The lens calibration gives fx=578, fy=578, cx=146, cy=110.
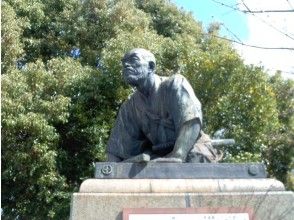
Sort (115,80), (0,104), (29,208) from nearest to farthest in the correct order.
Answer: (0,104)
(29,208)
(115,80)

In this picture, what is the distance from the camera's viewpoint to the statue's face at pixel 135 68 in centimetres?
453

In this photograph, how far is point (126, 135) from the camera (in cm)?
474

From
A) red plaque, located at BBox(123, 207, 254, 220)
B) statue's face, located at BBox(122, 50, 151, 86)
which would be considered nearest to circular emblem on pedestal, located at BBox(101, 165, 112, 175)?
red plaque, located at BBox(123, 207, 254, 220)

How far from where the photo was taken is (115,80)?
1164cm

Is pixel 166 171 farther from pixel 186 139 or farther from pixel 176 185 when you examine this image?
pixel 186 139

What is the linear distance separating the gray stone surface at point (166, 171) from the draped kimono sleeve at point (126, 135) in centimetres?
52

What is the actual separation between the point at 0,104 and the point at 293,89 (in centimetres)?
766

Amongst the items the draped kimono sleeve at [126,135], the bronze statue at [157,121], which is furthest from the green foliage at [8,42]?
the bronze statue at [157,121]

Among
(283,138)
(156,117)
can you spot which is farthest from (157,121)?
(283,138)

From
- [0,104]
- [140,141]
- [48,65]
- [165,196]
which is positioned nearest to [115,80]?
[48,65]

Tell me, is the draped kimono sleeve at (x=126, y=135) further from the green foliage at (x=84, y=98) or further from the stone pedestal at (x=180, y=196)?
the green foliage at (x=84, y=98)

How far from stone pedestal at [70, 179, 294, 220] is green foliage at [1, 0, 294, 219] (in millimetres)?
6461

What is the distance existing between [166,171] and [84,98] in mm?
7712

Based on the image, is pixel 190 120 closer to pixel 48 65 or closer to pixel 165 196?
pixel 165 196
